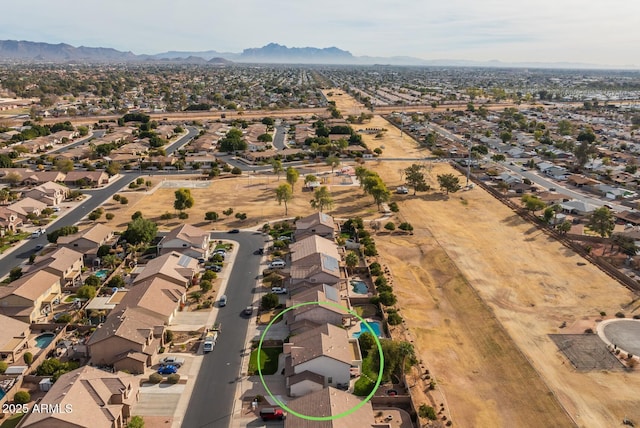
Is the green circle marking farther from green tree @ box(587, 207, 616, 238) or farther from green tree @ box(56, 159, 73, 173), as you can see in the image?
green tree @ box(56, 159, 73, 173)

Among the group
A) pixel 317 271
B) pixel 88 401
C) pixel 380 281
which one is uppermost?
pixel 317 271

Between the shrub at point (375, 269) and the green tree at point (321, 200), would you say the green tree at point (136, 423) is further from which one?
the green tree at point (321, 200)

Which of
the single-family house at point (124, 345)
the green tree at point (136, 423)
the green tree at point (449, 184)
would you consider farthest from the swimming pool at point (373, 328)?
the green tree at point (449, 184)

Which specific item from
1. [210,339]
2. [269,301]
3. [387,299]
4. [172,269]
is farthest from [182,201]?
[387,299]

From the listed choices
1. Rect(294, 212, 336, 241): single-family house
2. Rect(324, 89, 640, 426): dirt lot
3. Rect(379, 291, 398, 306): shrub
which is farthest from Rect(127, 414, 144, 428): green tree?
Rect(294, 212, 336, 241): single-family house

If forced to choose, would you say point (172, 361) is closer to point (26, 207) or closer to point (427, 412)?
point (427, 412)

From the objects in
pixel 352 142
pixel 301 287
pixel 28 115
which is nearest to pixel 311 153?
pixel 352 142

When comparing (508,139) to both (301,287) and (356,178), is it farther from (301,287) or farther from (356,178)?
(301,287)
